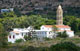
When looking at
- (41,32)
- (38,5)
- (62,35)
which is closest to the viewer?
(62,35)

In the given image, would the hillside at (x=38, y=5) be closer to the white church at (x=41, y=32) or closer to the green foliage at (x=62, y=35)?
the white church at (x=41, y=32)

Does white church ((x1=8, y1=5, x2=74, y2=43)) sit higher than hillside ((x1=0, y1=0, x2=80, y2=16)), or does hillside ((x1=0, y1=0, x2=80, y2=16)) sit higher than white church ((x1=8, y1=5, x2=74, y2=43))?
white church ((x1=8, y1=5, x2=74, y2=43))

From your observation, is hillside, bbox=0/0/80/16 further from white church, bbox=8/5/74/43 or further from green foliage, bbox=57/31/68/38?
green foliage, bbox=57/31/68/38

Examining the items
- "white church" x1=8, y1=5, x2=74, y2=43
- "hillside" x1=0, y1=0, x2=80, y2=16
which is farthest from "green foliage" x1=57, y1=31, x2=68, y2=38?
"hillside" x1=0, y1=0, x2=80, y2=16

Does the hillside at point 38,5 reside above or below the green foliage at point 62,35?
below

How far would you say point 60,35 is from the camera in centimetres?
4122

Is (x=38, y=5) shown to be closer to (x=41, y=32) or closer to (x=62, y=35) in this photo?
(x=41, y=32)

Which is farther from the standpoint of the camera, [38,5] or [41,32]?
[38,5]

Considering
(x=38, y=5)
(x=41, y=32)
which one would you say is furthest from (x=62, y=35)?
(x=38, y=5)

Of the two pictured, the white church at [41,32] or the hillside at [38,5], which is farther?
the hillside at [38,5]

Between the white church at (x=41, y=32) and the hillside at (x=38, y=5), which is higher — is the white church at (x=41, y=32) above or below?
above

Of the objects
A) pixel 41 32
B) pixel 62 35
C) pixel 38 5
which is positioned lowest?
pixel 38 5

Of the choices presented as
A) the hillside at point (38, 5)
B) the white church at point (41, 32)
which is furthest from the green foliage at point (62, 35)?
the hillside at point (38, 5)

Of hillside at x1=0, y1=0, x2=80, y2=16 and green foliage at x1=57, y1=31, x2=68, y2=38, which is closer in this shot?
green foliage at x1=57, y1=31, x2=68, y2=38
